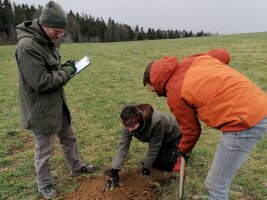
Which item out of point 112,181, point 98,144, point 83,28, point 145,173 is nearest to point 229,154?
point 112,181

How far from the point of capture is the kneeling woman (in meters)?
4.47

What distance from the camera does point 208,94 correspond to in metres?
3.12

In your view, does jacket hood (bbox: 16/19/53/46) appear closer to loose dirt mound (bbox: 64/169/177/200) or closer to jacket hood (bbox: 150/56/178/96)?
jacket hood (bbox: 150/56/178/96)

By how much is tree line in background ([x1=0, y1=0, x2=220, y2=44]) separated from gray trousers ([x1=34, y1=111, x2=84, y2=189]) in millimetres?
41341

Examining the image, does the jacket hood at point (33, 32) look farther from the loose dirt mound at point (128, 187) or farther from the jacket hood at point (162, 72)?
the loose dirt mound at point (128, 187)

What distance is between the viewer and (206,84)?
3137mm

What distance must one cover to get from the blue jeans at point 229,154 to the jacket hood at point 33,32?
2324mm

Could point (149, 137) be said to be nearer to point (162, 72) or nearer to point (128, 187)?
point (128, 187)

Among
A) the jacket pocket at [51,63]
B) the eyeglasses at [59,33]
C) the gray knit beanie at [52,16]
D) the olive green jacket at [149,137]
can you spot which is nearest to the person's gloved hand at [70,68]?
the jacket pocket at [51,63]

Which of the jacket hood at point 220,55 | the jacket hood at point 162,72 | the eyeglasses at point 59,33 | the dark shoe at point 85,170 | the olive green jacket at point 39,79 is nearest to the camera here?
the jacket hood at point 162,72

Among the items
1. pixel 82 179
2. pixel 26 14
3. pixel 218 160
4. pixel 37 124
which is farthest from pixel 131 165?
pixel 26 14

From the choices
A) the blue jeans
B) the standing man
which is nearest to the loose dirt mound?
the standing man

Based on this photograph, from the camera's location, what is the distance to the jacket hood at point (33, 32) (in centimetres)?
402

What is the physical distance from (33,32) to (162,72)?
1.71m
